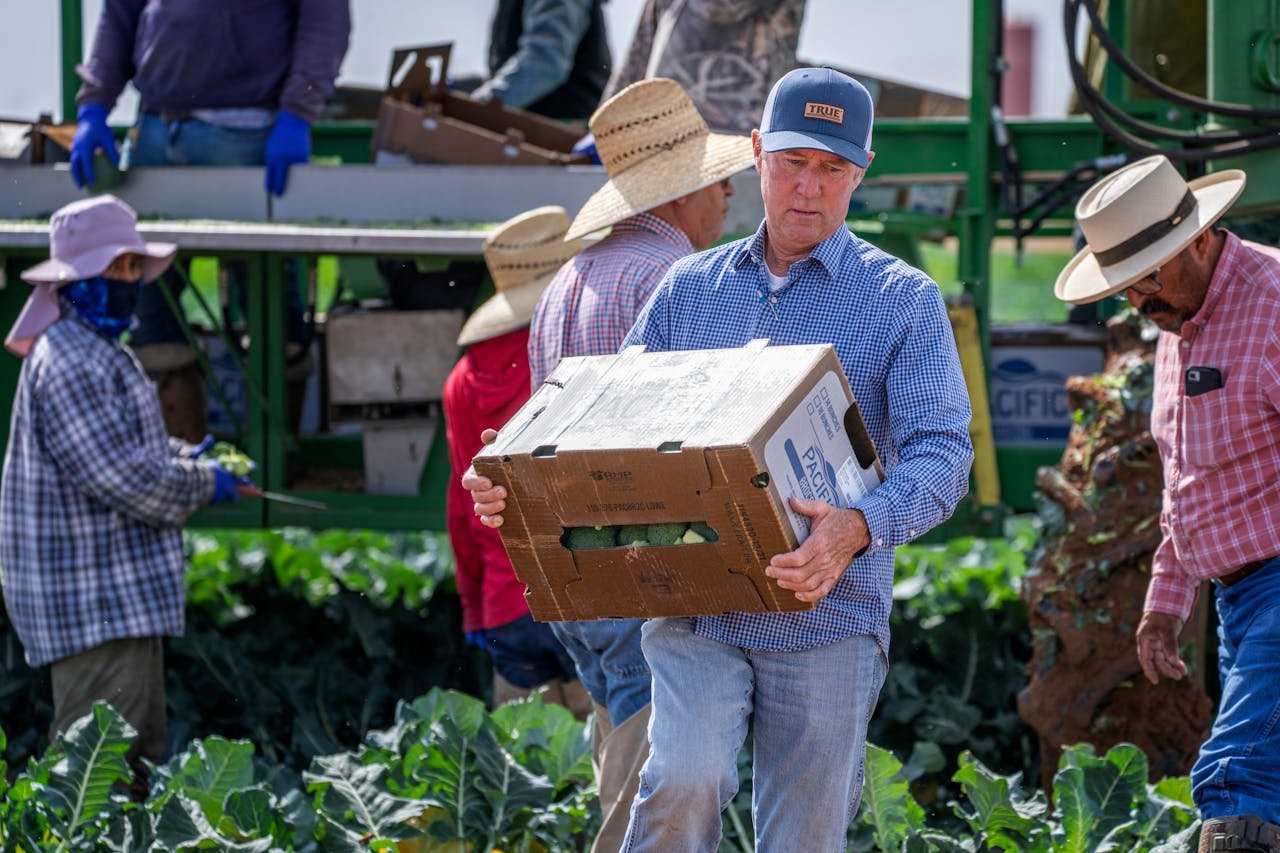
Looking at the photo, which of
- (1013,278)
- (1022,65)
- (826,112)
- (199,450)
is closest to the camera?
(826,112)

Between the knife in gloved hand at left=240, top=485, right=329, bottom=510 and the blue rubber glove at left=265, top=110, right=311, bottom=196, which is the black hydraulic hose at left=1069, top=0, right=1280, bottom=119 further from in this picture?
the knife in gloved hand at left=240, top=485, right=329, bottom=510

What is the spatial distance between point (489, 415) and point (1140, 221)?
1.87 metres

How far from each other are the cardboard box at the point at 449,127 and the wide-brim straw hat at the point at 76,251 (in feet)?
4.17

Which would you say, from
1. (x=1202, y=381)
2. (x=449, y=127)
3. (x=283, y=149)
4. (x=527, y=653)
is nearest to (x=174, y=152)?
(x=283, y=149)

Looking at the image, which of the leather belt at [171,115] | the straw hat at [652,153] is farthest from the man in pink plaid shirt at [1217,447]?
the leather belt at [171,115]

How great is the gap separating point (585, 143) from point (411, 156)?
706mm

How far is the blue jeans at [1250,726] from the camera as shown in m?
3.61

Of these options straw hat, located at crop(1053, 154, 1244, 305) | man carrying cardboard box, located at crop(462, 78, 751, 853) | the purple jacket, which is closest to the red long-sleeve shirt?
man carrying cardboard box, located at crop(462, 78, 751, 853)

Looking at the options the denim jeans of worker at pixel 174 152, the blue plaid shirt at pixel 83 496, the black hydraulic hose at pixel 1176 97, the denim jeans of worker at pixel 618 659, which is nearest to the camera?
the denim jeans of worker at pixel 618 659

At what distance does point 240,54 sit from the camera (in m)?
6.43

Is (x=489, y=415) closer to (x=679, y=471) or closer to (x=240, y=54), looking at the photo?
(x=679, y=471)

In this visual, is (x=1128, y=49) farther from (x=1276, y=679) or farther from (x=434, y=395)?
(x=1276, y=679)

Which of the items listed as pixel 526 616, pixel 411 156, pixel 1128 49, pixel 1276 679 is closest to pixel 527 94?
pixel 411 156

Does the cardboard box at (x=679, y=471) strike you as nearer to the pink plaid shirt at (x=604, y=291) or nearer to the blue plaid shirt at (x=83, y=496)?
the pink plaid shirt at (x=604, y=291)
